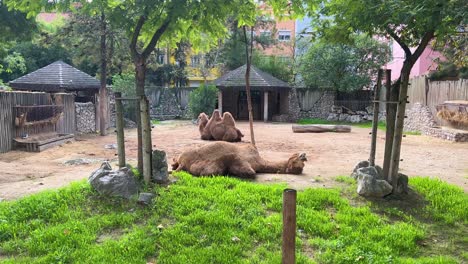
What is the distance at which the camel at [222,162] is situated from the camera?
7.25m

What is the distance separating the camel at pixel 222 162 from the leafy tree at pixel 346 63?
20.9 meters

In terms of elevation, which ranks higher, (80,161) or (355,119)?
(355,119)

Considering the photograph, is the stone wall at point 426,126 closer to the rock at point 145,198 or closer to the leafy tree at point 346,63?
the leafy tree at point 346,63

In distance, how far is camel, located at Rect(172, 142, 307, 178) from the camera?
7254mm

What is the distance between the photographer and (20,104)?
13.8 m

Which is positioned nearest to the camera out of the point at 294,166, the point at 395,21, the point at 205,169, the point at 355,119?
the point at 395,21

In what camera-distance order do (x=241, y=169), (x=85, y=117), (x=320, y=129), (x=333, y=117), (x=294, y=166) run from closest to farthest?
(x=241, y=169)
(x=294, y=166)
(x=85, y=117)
(x=320, y=129)
(x=333, y=117)

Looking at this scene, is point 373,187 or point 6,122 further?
point 6,122

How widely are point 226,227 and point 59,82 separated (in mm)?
17965

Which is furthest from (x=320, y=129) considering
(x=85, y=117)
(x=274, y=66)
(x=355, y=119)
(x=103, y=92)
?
(x=274, y=66)

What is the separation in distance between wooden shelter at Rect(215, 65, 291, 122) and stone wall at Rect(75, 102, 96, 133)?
31.8 ft

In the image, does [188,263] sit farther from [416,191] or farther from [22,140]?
[22,140]

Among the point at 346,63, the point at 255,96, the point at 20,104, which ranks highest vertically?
the point at 346,63

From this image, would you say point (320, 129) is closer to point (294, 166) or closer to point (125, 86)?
point (125, 86)
